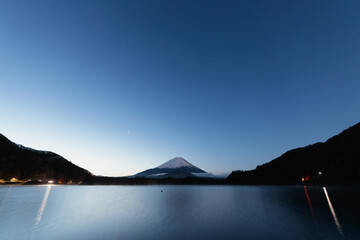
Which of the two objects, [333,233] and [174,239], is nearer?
[174,239]

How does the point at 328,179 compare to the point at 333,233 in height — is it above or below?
above

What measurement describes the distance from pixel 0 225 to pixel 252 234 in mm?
25315

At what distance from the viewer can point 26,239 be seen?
1504cm

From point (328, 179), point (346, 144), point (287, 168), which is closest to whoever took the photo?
point (328, 179)

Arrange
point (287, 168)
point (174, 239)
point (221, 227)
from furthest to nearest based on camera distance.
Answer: point (287, 168), point (221, 227), point (174, 239)

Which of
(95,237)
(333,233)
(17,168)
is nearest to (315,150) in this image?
(333,233)

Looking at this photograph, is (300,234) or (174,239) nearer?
(174,239)

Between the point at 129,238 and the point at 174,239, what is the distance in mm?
3735

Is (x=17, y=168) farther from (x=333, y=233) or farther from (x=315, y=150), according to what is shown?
(x=315, y=150)

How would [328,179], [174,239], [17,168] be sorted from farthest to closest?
[17,168], [328,179], [174,239]

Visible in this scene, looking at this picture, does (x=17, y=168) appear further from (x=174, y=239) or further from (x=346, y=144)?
(x=346, y=144)

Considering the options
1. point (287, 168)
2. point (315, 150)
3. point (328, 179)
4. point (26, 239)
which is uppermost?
point (315, 150)

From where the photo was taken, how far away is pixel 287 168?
199250 mm

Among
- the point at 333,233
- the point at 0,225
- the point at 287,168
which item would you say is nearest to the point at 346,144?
the point at 287,168
